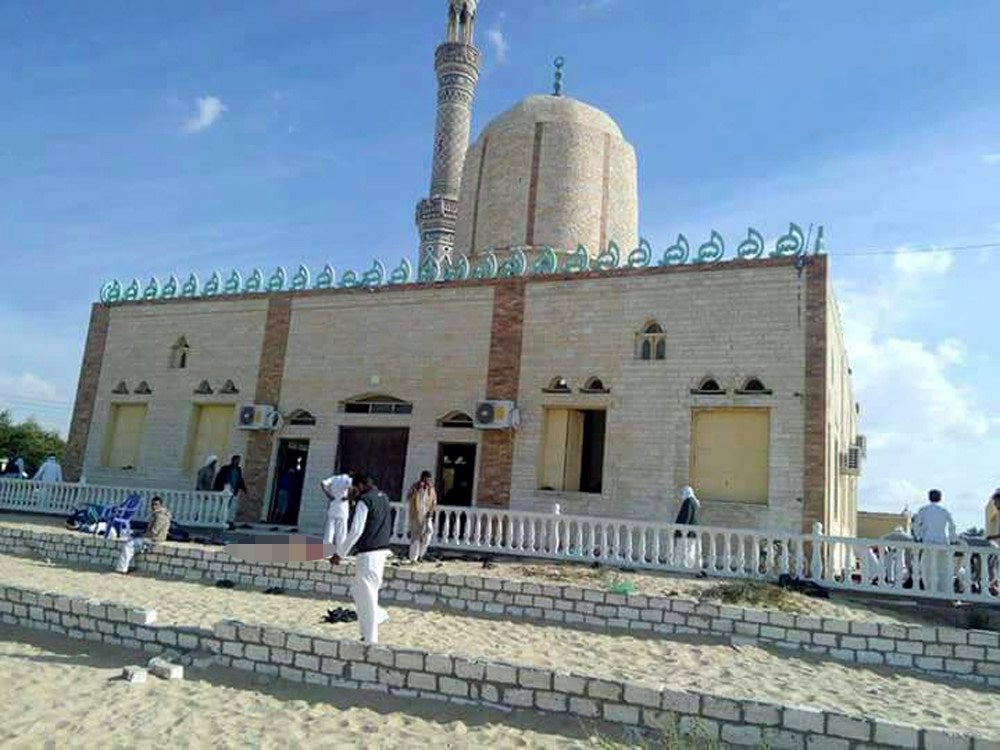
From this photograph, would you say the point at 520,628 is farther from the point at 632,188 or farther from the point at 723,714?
the point at 632,188

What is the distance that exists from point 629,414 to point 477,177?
8.16m

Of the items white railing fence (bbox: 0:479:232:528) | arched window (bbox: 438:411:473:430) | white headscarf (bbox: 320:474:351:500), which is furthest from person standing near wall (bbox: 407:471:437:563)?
white railing fence (bbox: 0:479:232:528)

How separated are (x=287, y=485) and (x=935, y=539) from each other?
1156 cm

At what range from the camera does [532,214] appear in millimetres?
17375

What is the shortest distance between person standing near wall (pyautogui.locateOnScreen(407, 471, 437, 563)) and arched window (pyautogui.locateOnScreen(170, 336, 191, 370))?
869 centimetres

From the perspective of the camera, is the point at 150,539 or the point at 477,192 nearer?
the point at 150,539

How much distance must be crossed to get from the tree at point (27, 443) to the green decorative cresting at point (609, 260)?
112ft

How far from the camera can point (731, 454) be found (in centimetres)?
1230

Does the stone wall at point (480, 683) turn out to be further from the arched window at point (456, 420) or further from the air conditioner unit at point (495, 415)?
the arched window at point (456, 420)

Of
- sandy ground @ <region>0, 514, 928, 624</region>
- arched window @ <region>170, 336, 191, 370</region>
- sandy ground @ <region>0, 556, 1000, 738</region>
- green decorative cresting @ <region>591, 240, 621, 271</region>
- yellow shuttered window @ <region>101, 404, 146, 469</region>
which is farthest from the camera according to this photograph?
yellow shuttered window @ <region>101, 404, 146, 469</region>

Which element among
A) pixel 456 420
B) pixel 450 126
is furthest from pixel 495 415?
pixel 450 126

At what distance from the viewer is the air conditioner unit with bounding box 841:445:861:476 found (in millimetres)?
14781

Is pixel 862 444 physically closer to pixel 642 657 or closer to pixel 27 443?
pixel 642 657

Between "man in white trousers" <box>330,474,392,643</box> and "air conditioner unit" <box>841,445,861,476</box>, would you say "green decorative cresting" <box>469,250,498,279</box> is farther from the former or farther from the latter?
"man in white trousers" <box>330,474,392,643</box>
